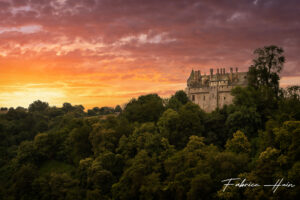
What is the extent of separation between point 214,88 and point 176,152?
71.0ft

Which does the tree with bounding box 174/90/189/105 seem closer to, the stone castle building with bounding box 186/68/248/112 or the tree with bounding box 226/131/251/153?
the stone castle building with bounding box 186/68/248/112

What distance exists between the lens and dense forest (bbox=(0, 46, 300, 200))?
3747 centimetres

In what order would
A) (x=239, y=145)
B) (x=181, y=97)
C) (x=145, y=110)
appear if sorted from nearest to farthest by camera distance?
(x=239, y=145), (x=145, y=110), (x=181, y=97)

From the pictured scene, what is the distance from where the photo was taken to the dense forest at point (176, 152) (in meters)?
37.5

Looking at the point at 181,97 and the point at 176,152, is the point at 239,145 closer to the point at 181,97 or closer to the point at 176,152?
the point at 176,152

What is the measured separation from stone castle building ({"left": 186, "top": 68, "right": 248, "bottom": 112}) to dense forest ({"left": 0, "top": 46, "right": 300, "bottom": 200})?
10.1 ft

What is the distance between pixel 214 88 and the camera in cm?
6556

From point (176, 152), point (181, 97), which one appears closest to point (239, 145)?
point (176, 152)

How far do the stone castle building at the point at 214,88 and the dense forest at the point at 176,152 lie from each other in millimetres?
3067

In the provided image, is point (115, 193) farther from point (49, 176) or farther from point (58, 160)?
point (58, 160)

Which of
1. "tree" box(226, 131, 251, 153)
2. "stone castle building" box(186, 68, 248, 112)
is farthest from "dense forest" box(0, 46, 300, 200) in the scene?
"stone castle building" box(186, 68, 248, 112)

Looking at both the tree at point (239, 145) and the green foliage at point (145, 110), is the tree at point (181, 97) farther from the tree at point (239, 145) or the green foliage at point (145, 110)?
the tree at point (239, 145)

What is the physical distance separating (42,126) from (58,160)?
29.3 m

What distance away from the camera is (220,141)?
5244cm
